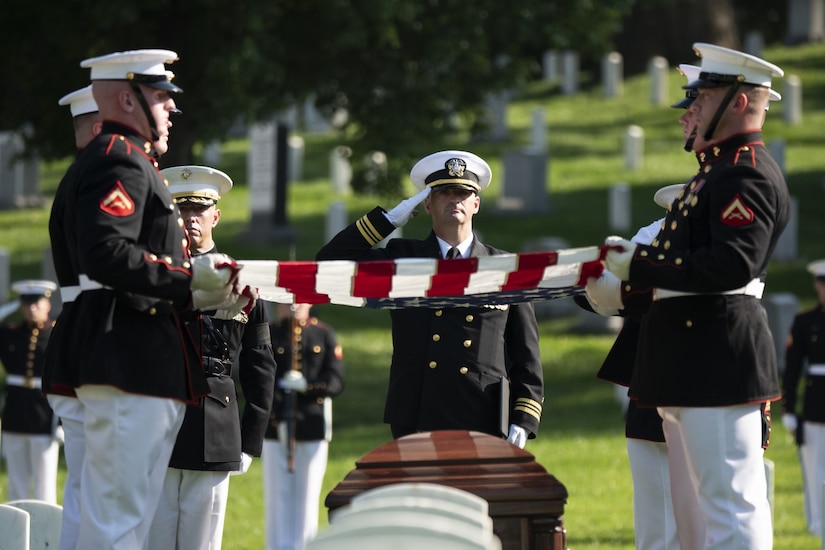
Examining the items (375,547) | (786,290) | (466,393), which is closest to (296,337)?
(466,393)

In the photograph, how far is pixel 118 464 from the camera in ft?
19.2

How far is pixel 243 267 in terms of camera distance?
640 centimetres

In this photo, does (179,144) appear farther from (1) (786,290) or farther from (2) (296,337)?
(1) (786,290)

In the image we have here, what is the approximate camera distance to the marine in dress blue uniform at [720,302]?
6.15 metres

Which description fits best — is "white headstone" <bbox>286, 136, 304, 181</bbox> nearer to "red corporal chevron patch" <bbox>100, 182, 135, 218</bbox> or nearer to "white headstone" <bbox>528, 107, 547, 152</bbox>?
"white headstone" <bbox>528, 107, 547, 152</bbox>

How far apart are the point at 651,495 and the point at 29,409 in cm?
778

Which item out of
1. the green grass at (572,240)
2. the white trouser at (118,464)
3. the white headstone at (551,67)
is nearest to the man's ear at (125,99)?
the white trouser at (118,464)

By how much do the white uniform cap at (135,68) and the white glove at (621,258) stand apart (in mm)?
1851

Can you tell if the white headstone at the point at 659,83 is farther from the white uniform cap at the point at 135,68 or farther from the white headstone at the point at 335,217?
the white uniform cap at the point at 135,68

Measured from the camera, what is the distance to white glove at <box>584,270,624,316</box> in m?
6.74

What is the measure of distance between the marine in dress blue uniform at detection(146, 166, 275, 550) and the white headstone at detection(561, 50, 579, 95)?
103ft

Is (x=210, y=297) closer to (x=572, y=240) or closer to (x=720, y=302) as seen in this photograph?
(x=720, y=302)

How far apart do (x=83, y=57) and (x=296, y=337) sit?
5.33 meters

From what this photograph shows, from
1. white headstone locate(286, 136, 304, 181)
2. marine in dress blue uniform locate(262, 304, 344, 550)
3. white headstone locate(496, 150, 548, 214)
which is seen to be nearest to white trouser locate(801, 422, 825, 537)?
marine in dress blue uniform locate(262, 304, 344, 550)
